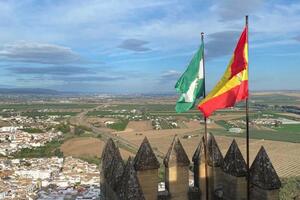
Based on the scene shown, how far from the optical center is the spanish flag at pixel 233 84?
8.98 meters

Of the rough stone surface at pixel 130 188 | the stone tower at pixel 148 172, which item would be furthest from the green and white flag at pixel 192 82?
the rough stone surface at pixel 130 188

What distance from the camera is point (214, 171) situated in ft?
35.1

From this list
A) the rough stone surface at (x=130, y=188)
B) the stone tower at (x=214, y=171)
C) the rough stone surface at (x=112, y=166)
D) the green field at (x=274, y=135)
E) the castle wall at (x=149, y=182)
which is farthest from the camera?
the green field at (x=274, y=135)

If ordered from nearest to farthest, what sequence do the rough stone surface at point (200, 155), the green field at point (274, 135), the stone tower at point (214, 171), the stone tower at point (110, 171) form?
the stone tower at point (110, 171) < the stone tower at point (214, 171) < the rough stone surface at point (200, 155) < the green field at point (274, 135)

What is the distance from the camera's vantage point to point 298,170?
178 ft

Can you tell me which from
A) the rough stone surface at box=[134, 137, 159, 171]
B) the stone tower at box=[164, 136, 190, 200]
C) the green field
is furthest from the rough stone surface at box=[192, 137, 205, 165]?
the green field

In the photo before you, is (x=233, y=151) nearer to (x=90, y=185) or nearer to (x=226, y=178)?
(x=226, y=178)

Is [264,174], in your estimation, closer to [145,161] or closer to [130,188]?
[145,161]

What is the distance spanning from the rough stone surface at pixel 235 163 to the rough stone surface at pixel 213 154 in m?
0.23

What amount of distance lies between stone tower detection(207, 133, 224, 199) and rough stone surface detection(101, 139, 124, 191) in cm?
260

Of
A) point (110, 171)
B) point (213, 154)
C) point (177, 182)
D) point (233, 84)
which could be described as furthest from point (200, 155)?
point (110, 171)

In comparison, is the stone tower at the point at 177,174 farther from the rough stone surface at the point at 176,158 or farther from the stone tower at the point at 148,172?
the stone tower at the point at 148,172

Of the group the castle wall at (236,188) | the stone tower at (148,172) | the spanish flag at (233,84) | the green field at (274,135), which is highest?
the spanish flag at (233,84)

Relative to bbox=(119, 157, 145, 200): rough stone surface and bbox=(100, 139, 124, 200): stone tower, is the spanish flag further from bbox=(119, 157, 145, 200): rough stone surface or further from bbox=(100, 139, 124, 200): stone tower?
bbox=(119, 157, 145, 200): rough stone surface
